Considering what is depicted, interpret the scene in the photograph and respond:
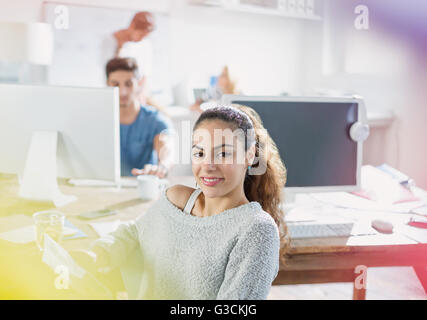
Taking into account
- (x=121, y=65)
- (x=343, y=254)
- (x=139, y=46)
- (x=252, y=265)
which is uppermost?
(x=139, y=46)

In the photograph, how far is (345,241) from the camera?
1.23 meters

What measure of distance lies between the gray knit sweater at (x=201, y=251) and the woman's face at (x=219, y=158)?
0.05 m

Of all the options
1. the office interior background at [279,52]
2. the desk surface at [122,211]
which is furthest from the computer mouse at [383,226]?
the office interior background at [279,52]

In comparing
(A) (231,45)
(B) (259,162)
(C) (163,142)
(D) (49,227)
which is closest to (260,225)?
(B) (259,162)

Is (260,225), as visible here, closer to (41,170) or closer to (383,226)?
(383,226)

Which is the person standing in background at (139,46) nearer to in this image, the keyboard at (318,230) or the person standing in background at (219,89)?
the person standing in background at (219,89)

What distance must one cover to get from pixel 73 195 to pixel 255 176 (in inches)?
30.5

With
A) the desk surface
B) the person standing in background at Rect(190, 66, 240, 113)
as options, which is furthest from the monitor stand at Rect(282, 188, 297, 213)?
the person standing in background at Rect(190, 66, 240, 113)

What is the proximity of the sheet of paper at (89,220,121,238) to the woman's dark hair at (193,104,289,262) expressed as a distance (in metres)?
0.42

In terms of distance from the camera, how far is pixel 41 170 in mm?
1368

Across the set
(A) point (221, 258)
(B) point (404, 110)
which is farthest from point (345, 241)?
(B) point (404, 110)

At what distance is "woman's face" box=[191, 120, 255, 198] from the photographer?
89 centimetres

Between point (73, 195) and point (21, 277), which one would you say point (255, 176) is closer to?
point (21, 277)

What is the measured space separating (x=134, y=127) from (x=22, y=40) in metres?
0.90
